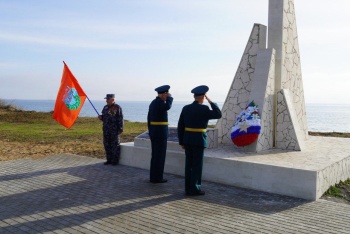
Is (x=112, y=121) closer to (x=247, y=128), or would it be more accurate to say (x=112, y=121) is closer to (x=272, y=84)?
(x=247, y=128)

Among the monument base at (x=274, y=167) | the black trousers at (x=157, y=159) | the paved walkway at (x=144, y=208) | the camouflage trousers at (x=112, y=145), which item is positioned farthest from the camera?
the camouflage trousers at (x=112, y=145)

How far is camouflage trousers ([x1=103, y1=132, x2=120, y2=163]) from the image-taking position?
8688 mm

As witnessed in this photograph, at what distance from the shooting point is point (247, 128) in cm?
767

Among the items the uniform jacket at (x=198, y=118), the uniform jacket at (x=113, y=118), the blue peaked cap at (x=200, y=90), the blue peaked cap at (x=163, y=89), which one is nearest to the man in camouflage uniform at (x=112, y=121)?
the uniform jacket at (x=113, y=118)

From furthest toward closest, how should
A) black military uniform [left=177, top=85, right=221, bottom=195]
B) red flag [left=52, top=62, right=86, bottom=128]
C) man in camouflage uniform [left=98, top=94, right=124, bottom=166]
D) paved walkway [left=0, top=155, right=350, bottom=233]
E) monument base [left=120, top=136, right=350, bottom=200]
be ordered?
1. man in camouflage uniform [left=98, top=94, right=124, bottom=166]
2. red flag [left=52, top=62, right=86, bottom=128]
3. black military uniform [left=177, top=85, right=221, bottom=195]
4. monument base [left=120, top=136, right=350, bottom=200]
5. paved walkway [left=0, top=155, right=350, bottom=233]

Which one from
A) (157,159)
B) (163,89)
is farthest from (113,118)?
(163,89)

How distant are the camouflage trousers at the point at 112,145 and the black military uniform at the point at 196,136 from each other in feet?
9.42

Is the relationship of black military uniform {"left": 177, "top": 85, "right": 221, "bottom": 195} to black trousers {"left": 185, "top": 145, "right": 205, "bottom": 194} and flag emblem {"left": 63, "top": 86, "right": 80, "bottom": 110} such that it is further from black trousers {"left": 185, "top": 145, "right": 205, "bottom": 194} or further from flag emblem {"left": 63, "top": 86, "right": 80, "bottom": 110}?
flag emblem {"left": 63, "top": 86, "right": 80, "bottom": 110}

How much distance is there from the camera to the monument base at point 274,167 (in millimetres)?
5988

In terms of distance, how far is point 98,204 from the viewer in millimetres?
5551

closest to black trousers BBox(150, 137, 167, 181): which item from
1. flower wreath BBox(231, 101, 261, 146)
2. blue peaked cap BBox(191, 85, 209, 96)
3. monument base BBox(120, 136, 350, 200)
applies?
monument base BBox(120, 136, 350, 200)

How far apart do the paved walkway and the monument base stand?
0.66ft

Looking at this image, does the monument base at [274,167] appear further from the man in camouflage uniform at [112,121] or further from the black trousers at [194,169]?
the black trousers at [194,169]

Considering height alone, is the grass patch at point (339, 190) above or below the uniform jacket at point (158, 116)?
below
